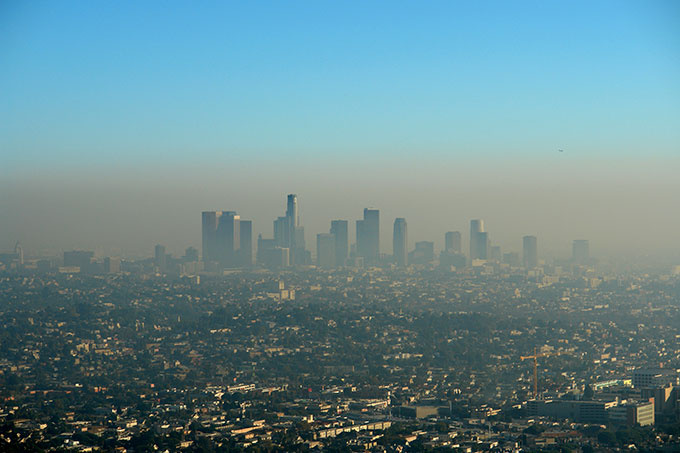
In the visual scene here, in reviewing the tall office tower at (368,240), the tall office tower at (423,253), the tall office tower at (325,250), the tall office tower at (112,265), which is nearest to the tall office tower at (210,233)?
the tall office tower at (112,265)

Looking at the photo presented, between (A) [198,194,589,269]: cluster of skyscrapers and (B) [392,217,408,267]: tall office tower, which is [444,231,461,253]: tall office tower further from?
(B) [392,217,408,267]: tall office tower

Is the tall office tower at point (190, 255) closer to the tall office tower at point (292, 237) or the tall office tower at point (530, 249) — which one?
the tall office tower at point (292, 237)

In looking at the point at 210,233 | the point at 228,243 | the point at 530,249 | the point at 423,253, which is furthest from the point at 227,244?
the point at 530,249

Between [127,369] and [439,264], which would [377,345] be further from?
[439,264]

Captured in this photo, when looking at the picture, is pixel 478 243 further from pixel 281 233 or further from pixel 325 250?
pixel 281 233

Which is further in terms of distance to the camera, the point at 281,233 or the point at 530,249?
the point at 530,249

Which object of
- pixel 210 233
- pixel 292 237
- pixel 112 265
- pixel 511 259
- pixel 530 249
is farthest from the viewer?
pixel 511 259
